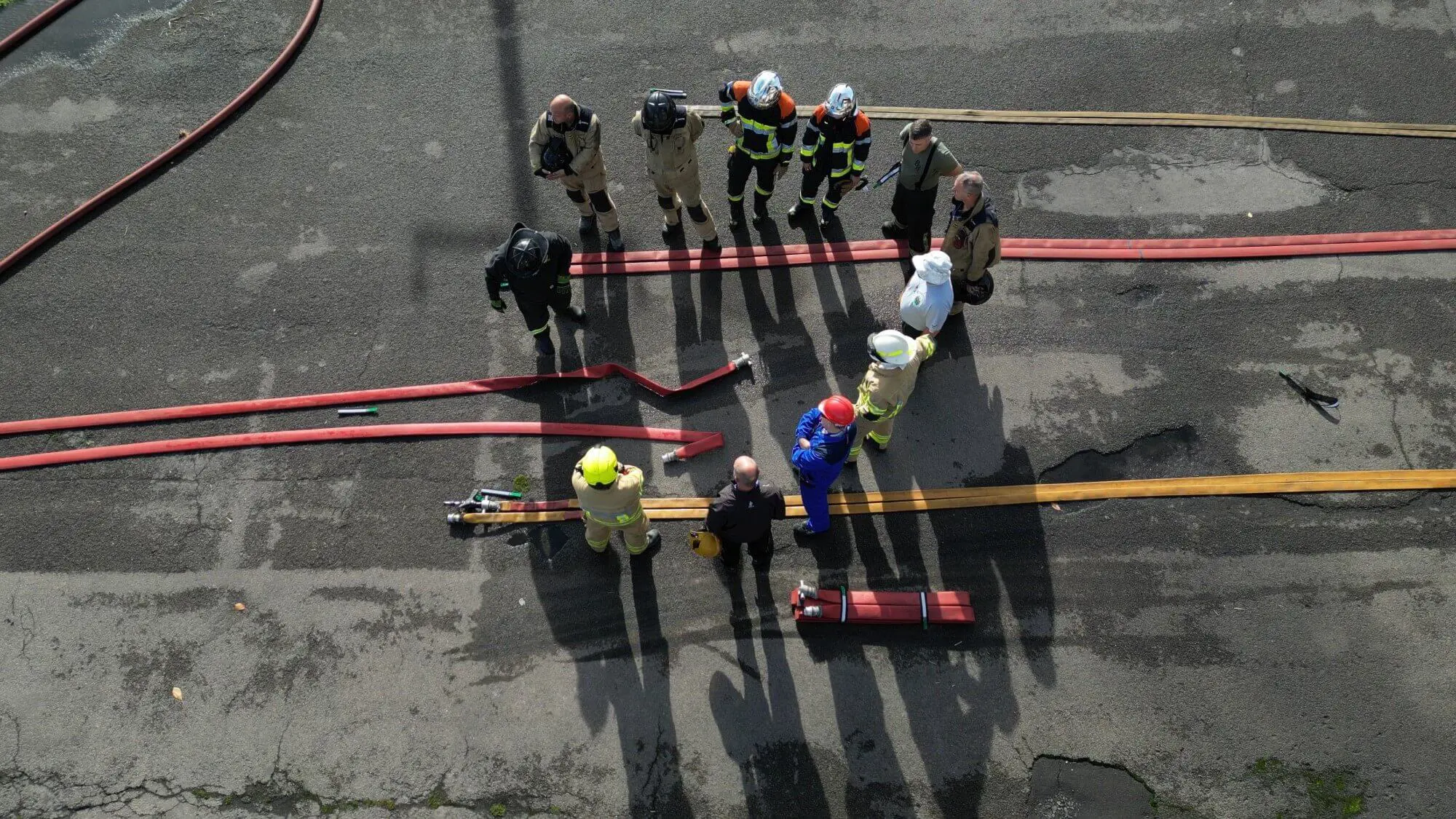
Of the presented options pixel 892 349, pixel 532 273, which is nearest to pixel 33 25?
pixel 532 273

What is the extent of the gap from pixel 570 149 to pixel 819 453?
155 inches

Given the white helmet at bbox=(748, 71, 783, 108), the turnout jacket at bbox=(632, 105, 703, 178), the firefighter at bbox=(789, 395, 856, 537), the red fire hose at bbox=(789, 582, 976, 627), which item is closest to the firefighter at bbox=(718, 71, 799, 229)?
the white helmet at bbox=(748, 71, 783, 108)

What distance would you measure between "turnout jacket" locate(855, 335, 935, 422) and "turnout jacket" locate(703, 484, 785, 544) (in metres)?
1.28

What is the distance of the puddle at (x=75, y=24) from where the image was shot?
9.68 metres

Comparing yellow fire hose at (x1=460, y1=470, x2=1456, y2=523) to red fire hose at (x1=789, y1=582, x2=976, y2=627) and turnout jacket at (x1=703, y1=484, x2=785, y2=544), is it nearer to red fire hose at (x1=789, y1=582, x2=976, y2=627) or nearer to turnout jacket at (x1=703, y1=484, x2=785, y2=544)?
red fire hose at (x1=789, y1=582, x2=976, y2=627)

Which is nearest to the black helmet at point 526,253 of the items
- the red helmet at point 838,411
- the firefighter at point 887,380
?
the red helmet at point 838,411

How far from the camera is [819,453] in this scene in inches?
241

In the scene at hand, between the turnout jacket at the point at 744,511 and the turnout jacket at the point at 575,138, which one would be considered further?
the turnout jacket at the point at 575,138

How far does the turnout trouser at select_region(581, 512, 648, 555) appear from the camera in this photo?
6484 mm

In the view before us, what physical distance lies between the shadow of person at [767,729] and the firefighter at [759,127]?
14.2 ft

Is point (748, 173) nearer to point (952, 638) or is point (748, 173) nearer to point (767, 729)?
point (952, 638)

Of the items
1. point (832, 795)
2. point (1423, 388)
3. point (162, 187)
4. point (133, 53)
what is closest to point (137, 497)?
point (162, 187)

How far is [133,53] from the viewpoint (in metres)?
9.66

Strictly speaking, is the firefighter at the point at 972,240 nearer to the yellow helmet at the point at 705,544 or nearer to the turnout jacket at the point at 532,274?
the yellow helmet at the point at 705,544
